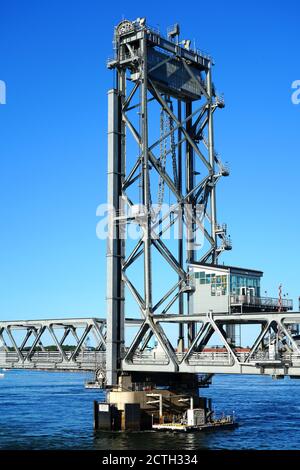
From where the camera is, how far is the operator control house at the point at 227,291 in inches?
2244

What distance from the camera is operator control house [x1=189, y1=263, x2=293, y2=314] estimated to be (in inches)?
2244

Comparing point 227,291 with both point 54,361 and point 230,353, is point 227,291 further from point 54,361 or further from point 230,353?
point 54,361

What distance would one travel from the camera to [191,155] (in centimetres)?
6675

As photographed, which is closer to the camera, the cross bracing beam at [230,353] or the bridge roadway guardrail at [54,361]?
the cross bracing beam at [230,353]

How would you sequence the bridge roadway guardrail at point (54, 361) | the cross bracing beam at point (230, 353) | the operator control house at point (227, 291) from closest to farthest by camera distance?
the cross bracing beam at point (230, 353) → the operator control house at point (227, 291) → the bridge roadway guardrail at point (54, 361)

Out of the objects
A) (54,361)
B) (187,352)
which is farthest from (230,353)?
(54,361)

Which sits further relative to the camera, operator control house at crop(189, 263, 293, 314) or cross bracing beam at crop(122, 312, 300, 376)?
operator control house at crop(189, 263, 293, 314)

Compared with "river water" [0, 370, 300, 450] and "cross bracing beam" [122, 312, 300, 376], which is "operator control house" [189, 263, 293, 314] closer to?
"cross bracing beam" [122, 312, 300, 376]

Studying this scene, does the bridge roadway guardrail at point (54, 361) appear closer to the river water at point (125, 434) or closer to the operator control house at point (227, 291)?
the river water at point (125, 434)

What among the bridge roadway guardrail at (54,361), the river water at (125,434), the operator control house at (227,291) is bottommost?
the river water at (125,434)

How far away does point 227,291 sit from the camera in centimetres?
5694

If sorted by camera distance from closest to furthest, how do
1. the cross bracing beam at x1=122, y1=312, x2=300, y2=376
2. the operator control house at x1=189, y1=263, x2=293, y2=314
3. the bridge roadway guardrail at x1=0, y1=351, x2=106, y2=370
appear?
the cross bracing beam at x1=122, y1=312, x2=300, y2=376, the operator control house at x1=189, y1=263, x2=293, y2=314, the bridge roadway guardrail at x1=0, y1=351, x2=106, y2=370

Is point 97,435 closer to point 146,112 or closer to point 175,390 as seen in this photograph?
point 175,390
